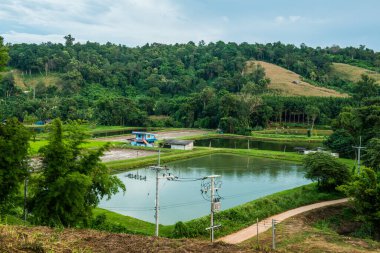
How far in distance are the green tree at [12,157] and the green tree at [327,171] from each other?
17.4 metres

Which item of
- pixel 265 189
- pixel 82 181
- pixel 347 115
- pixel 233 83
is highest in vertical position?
pixel 233 83

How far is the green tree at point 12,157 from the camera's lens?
14.2m

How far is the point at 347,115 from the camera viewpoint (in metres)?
34.7

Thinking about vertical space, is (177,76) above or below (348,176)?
above

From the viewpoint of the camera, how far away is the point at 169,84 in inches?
3639

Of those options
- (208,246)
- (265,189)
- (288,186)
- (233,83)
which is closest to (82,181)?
(208,246)

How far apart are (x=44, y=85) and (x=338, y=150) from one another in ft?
227

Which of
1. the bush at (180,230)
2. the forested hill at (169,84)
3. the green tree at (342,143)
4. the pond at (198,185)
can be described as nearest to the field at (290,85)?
the forested hill at (169,84)

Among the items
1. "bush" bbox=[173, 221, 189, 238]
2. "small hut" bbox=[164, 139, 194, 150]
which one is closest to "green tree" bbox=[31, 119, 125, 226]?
"bush" bbox=[173, 221, 189, 238]

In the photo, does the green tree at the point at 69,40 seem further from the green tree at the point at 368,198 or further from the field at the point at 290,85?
the green tree at the point at 368,198

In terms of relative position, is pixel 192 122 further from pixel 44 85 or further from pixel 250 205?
pixel 250 205

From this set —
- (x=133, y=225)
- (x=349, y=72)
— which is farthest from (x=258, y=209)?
(x=349, y=72)

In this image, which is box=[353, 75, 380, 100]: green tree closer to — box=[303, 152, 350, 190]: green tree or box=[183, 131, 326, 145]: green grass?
box=[183, 131, 326, 145]: green grass

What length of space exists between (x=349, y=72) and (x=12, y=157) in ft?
334
